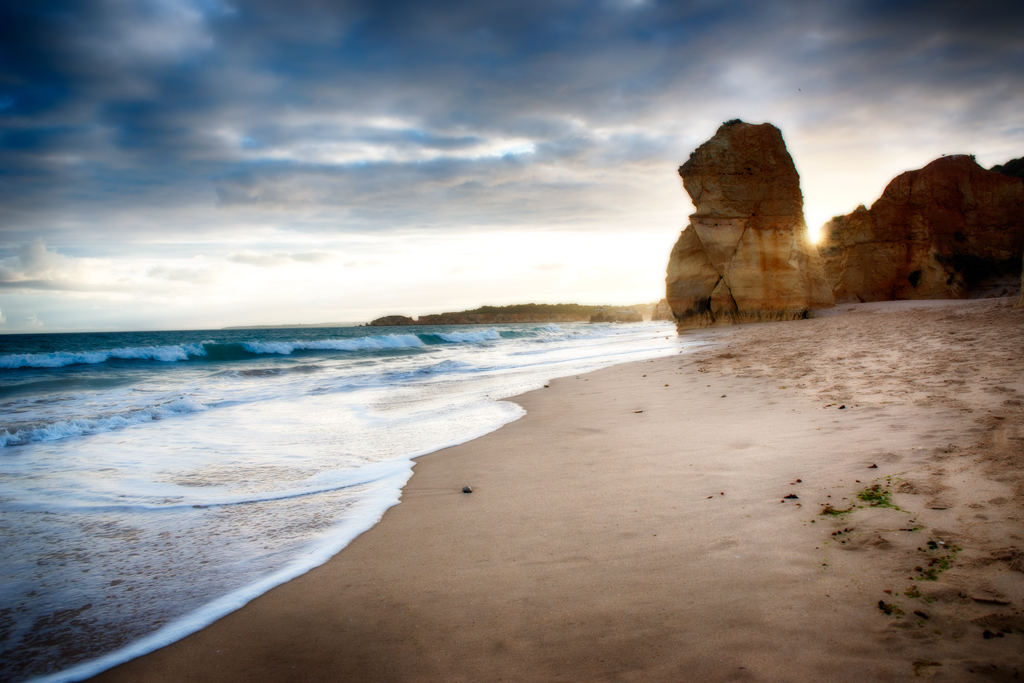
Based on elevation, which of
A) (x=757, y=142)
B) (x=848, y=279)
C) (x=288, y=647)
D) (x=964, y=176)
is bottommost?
(x=288, y=647)

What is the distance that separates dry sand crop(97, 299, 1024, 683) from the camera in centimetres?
171

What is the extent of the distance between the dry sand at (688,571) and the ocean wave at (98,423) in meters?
6.02

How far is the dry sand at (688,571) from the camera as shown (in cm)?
171

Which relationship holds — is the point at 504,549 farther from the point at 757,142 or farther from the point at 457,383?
the point at 757,142

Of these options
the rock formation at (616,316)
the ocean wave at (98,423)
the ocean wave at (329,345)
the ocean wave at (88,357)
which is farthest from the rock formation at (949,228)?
the rock formation at (616,316)

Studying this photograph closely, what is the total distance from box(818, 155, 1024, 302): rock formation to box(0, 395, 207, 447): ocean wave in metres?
28.3

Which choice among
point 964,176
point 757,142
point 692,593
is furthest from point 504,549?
point 964,176

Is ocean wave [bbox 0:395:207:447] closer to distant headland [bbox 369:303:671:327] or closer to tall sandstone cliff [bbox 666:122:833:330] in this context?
tall sandstone cliff [bbox 666:122:833:330]

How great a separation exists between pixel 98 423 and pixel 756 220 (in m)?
23.5

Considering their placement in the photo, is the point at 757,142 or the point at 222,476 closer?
the point at 222,476

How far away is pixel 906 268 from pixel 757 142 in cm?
984

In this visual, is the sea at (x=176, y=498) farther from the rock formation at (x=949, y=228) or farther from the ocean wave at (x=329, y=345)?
the rock formation at (x=949, y=228)

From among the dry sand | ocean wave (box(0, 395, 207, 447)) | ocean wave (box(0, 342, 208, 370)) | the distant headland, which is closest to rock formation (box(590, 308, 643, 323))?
the distant headland

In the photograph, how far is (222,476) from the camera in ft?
15.1
